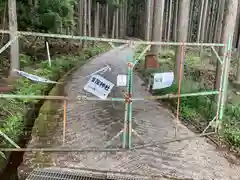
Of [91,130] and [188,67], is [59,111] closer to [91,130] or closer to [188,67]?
[91,130]

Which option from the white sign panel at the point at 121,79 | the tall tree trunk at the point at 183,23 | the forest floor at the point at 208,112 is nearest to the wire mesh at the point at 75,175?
the white sign panel at the point at 121,79

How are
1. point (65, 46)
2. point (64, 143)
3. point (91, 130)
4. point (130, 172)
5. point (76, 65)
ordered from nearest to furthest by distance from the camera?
point (130, 172)
point (64, 143)
point (91, 130)
point (76, 65)
point (65, 46)

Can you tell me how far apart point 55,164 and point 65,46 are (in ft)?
45.1

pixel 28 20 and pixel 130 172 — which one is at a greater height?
pixel 28 20

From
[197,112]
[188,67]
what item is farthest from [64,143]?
[188,67]

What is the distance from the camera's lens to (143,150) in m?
5.34

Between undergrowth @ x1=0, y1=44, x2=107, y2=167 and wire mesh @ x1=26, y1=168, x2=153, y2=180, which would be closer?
wire mesh @ x1=26, y1=168, x2=153, y2=180

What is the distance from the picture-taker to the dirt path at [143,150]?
185 inches

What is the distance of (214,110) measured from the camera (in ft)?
23.2

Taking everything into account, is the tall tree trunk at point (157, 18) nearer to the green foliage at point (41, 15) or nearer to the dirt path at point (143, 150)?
the dirt path at point (143, 150)

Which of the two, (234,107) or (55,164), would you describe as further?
(234,107)

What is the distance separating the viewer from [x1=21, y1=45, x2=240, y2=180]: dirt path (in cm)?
470

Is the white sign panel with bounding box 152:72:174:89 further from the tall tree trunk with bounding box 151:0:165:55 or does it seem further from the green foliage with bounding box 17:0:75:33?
the green foliage with bounding box 17:0:75:33

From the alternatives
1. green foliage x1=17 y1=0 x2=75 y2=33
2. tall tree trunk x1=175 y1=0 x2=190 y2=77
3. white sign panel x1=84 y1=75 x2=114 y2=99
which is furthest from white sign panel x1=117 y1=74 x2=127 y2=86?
green foliage x1=17 y1=0 x2=75 y2=33
